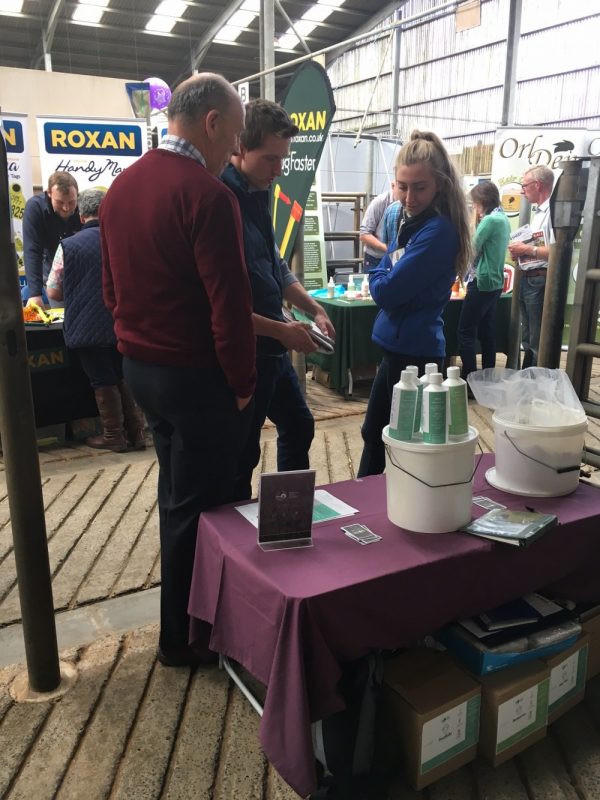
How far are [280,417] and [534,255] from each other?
3281mm

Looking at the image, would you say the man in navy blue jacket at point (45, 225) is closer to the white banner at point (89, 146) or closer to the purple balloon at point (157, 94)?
the white banner at point (89, 146)

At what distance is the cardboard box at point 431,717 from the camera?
1430 millimetres

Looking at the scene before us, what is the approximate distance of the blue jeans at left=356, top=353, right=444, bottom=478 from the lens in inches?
94.4

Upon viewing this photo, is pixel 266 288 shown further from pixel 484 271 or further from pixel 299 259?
pixel 484 271

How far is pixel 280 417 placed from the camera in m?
2.29

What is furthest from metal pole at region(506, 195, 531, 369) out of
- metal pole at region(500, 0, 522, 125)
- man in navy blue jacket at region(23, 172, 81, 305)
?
metal pole at region(500, 0, 522, 125)

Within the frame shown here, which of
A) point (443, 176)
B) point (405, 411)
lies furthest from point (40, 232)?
point (405, 411)

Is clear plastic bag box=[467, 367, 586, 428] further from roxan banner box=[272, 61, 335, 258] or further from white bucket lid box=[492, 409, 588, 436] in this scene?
roxan banner box=[272, 61, 335, 258]

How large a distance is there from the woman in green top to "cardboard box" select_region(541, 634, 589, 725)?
342cm

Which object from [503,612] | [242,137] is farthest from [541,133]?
[503,612]

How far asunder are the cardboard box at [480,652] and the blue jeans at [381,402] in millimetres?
904

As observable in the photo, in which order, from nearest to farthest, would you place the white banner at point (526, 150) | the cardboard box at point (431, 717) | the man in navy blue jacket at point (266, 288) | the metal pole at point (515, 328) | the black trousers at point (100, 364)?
the cardboard box at point (431, 717)
the man in navy blue jacket at point (266, 288)
the black trousers at point (100, 364)
the metal pole at point (515, 328)
the white banner at point (526, 150)

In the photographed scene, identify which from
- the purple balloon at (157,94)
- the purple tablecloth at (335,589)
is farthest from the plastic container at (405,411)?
the purple balloon at (157,94)

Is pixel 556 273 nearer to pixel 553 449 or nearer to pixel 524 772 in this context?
pixel 553 449
